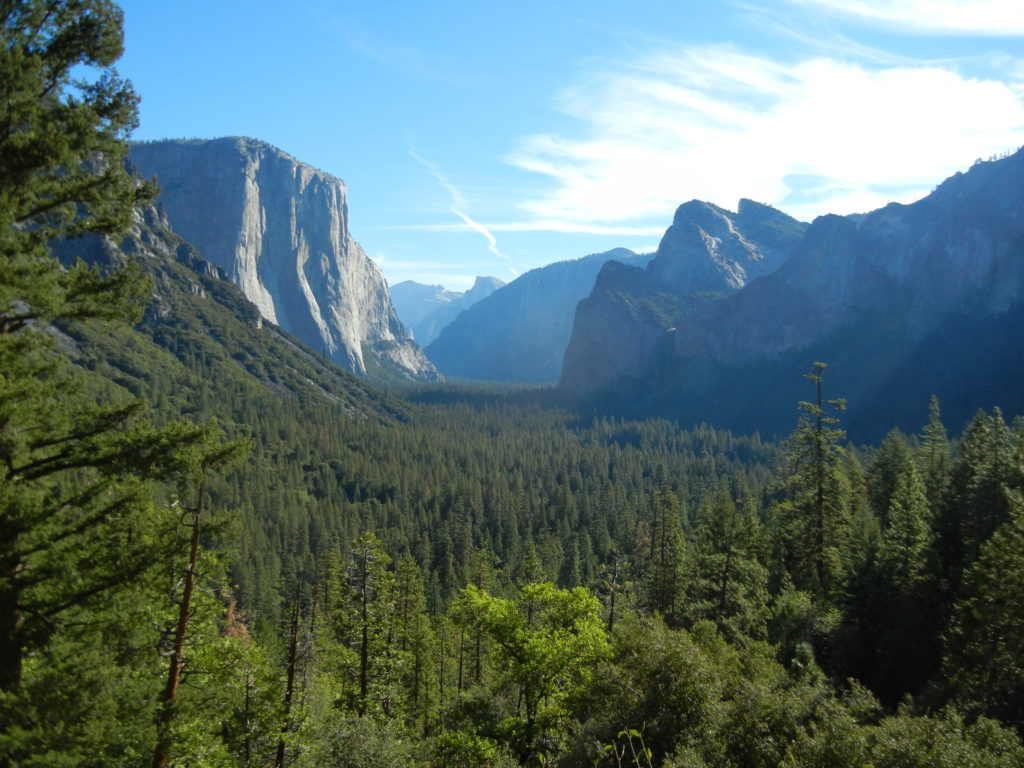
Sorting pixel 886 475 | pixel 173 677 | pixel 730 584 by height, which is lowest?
pixel 730 584

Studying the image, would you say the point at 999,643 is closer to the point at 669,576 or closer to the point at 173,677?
the point at 173,677

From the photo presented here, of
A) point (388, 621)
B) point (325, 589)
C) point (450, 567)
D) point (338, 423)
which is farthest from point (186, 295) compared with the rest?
point (388, 621)

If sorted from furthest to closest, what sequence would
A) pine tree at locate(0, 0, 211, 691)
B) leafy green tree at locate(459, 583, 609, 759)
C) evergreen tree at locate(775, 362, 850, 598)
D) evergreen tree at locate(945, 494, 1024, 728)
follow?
evergreen tree at locate(775, 362, 850, 598), leafy green tree at locate(459, 583, 609, 759), evergreen tree at locate(945, 494, 1024, 728), pine tree at locate(0, 0, 211, 691)

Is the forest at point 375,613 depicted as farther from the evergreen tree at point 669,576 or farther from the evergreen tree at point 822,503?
the evergreen tree at point 669,576

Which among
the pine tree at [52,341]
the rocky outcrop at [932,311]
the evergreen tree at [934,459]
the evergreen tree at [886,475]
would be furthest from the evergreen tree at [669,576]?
the rocky outcrop at [932,311]

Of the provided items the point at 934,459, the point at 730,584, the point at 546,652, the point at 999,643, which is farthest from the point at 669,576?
the point at 934,459

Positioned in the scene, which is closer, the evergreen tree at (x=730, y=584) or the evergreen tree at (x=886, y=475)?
the evergreen tree at (x=730, y=584)

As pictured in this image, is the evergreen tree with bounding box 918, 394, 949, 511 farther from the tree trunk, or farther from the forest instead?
the tree trunk

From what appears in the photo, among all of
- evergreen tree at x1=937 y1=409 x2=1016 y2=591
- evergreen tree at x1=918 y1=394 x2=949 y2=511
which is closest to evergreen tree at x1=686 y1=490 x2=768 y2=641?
evergreen tree at x1=937 y1=409 x2=1016 y2=591

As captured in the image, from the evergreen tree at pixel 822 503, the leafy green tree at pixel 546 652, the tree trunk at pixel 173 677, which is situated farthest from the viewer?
the evergreen tree at pixel 822 503

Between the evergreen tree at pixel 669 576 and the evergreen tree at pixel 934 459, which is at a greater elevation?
the evergreen tree at pixel 934 459

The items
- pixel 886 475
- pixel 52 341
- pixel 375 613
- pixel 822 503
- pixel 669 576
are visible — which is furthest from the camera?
pixel 886 475

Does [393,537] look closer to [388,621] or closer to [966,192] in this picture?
[388,621]

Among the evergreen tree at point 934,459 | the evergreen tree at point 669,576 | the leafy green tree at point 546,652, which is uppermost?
the evergreen tree at point 934,459
